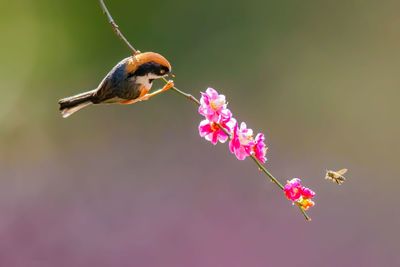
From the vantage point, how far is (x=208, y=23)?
154 inches

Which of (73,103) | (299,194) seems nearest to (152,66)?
(73,103)

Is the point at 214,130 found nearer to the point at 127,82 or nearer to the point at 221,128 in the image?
Result: the point at 221,128

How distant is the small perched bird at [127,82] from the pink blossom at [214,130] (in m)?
0.09

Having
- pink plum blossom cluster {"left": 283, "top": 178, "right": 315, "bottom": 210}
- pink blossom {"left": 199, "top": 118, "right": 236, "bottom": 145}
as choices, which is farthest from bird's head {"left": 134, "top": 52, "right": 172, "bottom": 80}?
pink plum blossom cluster {"left": 283, "top": 178, "right": 315, "bottom": 210}

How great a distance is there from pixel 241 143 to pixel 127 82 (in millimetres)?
192

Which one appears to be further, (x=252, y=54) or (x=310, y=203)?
(x=252, y=54)

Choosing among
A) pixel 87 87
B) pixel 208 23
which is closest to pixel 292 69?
pixel 208 23

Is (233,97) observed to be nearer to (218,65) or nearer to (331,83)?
(218,65)

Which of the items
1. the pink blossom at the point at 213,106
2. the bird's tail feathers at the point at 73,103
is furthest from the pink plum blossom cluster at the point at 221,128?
the bird's tail feathers at the point at 73,103

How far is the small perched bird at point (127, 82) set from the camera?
3.18 feet

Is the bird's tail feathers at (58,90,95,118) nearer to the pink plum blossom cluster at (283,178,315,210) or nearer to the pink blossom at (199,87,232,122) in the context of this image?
the pink blossom at (199,87,232,122)

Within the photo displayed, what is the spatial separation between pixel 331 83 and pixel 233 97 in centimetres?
56

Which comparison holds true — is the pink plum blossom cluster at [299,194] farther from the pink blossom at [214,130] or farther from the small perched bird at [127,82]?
the small perched bird at [127,82]

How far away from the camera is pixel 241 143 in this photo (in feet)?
3.39
